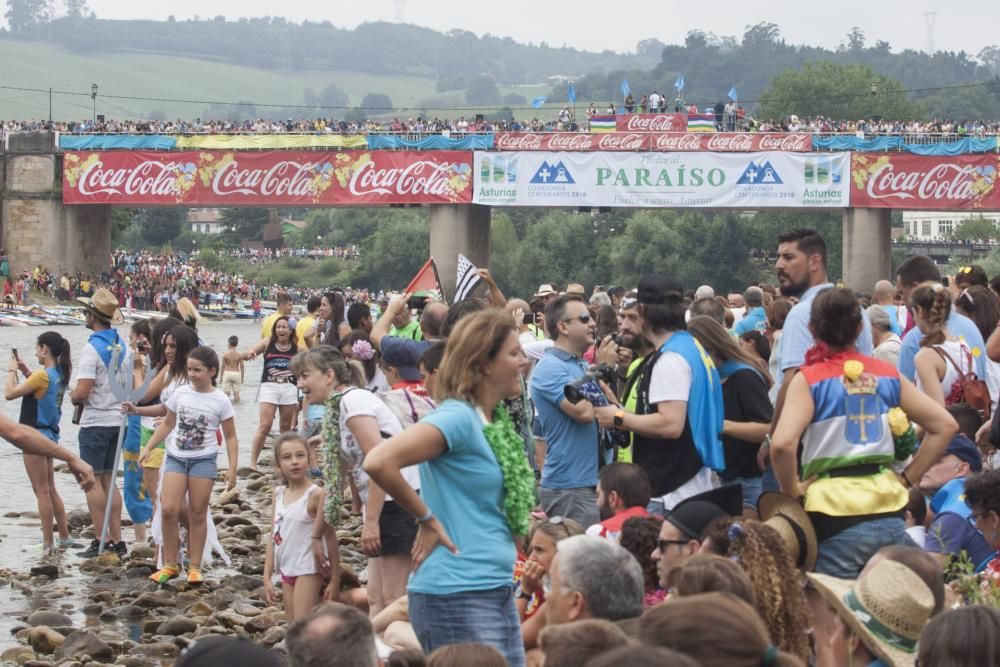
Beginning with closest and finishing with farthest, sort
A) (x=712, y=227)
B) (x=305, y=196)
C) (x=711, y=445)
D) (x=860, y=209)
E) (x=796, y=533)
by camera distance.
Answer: (x=796, y=533), (x=711, y=445), (x=860, y=209), (x=305, y=196), (x=712, y=227)

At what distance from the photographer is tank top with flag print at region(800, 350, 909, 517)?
6.23m

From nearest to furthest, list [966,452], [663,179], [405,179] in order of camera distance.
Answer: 1. [966,452]
2. [663,179]
3. [405,179]

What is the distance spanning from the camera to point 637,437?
734 centimetres

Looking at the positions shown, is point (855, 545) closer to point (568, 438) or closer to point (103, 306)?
point (568, 438)

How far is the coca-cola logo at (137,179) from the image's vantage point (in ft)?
158

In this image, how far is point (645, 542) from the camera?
254 inches

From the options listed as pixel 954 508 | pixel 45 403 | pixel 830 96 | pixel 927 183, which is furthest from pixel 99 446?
pixel 830 96

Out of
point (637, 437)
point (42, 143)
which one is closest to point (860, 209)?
point (42, 143)

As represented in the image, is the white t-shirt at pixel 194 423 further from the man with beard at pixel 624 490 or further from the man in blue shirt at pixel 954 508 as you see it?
the man in blue shirt at pixel 954 508

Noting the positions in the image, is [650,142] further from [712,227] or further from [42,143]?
[712,227]

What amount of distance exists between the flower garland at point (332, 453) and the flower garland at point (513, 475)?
249 centimetres

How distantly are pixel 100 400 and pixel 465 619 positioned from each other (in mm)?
7108

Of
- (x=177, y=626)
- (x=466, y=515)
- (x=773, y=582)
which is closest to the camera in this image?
(x=773, y=582)

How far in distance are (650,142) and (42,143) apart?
71.7 feet
